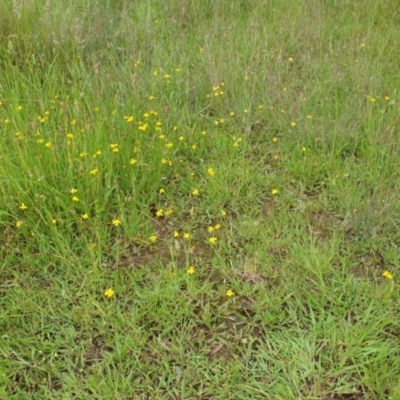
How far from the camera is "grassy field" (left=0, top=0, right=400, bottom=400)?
189 centimetres

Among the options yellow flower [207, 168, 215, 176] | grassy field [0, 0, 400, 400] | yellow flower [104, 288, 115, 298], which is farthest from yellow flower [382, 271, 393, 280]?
yellow flower [104, 288, 115, 298]

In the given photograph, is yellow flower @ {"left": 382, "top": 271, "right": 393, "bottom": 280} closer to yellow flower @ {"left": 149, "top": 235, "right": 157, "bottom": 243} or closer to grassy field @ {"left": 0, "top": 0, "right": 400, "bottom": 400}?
grassy field @ {"left": 0, "top": 0, "right": 400, "bottom": 400}

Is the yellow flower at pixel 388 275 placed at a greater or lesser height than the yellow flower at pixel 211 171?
lesser

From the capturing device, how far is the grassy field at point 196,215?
1.89 metres

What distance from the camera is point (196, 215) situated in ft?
8.51

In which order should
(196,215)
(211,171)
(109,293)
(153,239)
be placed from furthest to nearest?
1. (211,171)
2. (196,215)
3. (153,239)
4. (109,293)

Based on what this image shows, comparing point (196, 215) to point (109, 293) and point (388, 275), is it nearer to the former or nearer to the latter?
point (109, 293)

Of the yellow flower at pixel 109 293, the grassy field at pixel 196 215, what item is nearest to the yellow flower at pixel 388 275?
the grassy field at pixel 196 215

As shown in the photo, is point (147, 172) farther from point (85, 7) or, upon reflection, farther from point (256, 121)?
point (85, 7)

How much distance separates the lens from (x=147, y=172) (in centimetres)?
266

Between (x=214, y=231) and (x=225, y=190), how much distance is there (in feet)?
1.01

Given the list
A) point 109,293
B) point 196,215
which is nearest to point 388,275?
point 196,215

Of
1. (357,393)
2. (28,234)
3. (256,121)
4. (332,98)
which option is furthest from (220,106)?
(357,393)

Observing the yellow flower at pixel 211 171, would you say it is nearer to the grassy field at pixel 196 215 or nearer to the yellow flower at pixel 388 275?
the grassy field at pixel 196 215
